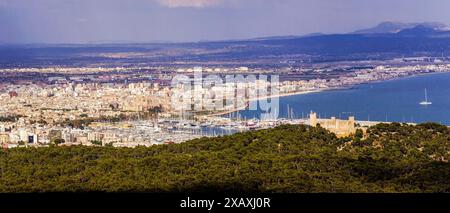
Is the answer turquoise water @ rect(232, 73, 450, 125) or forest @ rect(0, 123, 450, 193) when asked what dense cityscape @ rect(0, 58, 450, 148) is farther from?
forest @ rect(0, 123, 450, 193)

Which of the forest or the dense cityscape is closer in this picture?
the forest

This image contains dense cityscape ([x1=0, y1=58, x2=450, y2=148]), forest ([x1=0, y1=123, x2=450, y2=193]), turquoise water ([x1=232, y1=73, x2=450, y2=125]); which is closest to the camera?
forest ([x1=0, y1=123, x2=450, y2=193])

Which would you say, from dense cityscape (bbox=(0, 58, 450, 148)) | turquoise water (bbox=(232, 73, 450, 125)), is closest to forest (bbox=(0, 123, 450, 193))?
dense cityscape (bbox=(0, 58, 450, 148))

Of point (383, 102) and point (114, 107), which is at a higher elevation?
point (114, 107)

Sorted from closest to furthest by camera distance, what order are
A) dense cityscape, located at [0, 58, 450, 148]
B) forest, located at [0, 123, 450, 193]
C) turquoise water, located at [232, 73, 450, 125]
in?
forest, located at [0, 123, 450, 193]
dense cityscape, located at [0, 58, 450, 148]
turquoise water, located at [232, 73, 450, 125]

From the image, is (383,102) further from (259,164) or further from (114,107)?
(259,164)

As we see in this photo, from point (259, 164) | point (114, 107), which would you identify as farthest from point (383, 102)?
point (259, 164)

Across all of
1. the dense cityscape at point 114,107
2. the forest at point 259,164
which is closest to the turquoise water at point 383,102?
the dense cityscape at point 114,107
